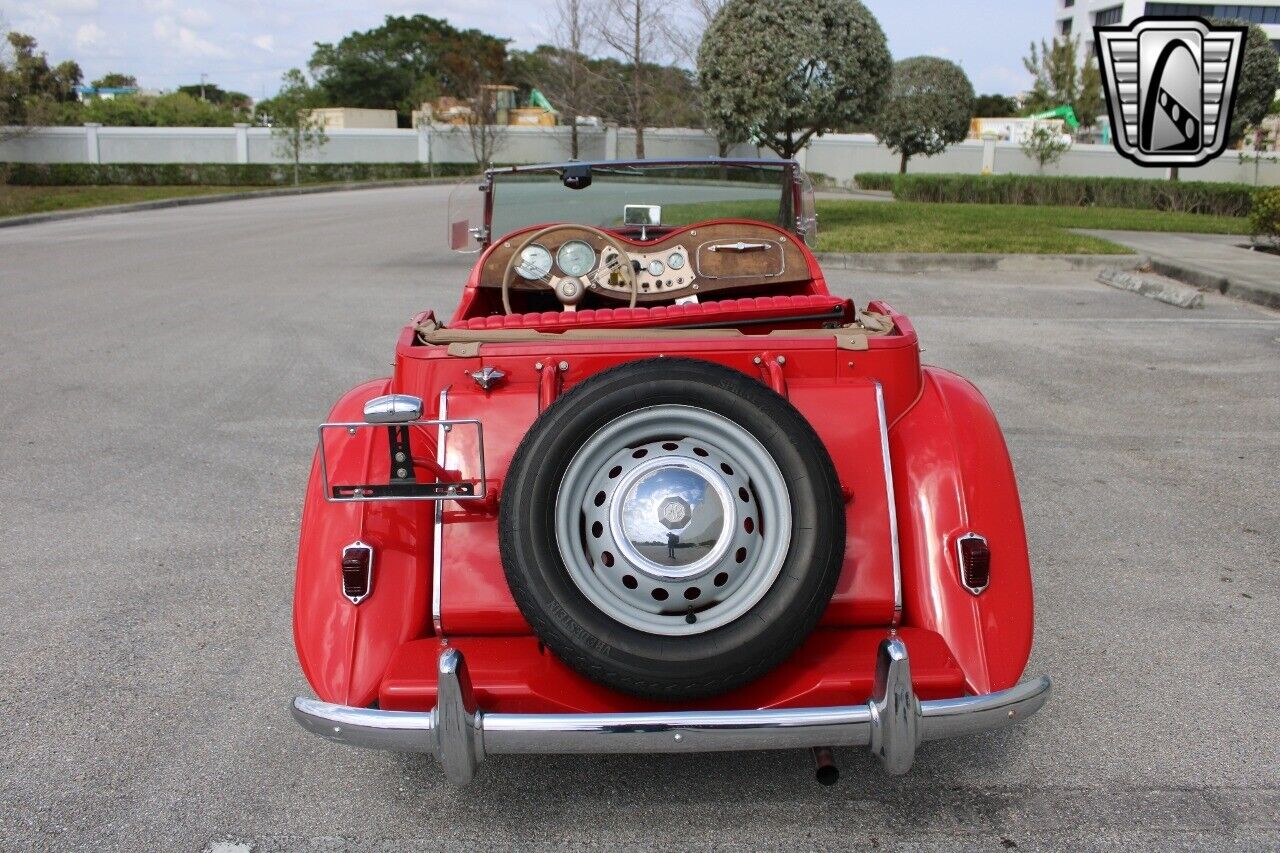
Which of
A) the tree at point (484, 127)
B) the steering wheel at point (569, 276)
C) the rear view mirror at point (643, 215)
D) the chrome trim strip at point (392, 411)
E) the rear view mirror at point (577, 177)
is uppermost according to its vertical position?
the tree at point (484, 127)

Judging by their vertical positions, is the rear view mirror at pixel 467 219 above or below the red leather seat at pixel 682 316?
above

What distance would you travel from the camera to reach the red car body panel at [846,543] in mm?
2672

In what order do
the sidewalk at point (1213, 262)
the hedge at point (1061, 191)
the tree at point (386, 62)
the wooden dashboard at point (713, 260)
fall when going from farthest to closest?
the tree at point (386, 62) → the hedge at point (1061, 191) → the sidewalk at point (1213, 262) → the wooden dashboard at point (713, 260)

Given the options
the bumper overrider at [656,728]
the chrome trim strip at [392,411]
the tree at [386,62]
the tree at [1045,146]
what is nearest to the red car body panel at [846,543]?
the bumper overrider at [656,728]

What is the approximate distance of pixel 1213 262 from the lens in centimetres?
1423

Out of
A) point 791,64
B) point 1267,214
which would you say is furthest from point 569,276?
point 1267,214

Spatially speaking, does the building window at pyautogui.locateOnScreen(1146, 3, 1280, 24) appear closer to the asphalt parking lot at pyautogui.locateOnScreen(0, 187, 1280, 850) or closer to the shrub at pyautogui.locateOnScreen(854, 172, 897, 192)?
the shrub at pyautogui.locateOnScreen(854, 172, 897, 192)

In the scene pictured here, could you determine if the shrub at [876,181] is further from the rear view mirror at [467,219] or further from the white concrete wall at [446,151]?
the rear view mirror at [467,219]

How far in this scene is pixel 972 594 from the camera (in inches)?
113

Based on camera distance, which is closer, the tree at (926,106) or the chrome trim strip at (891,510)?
the chrome trim strip at (891,510)

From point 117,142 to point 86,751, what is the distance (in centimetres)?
3957

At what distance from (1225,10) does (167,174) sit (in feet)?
238

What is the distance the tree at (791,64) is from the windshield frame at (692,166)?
1227cm

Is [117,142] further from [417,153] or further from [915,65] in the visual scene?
[915,65]
